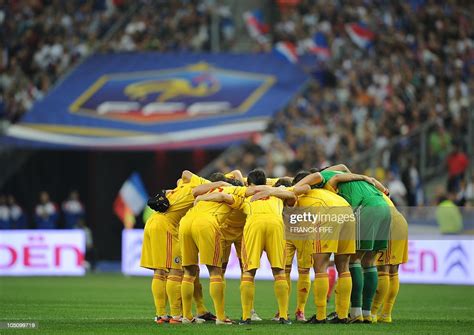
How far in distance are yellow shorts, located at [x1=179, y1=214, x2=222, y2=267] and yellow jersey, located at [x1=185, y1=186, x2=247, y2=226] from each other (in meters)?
0.09

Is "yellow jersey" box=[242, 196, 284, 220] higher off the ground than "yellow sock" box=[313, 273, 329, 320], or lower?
higher

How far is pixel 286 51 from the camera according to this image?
38906 mm

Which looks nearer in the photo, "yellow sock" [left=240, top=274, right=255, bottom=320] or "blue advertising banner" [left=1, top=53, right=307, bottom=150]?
"yellow sock" [left=240, top=274, right=255, bottom=320]

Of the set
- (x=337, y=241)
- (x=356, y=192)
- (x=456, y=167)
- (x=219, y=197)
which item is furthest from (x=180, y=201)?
(x=456, y=167)

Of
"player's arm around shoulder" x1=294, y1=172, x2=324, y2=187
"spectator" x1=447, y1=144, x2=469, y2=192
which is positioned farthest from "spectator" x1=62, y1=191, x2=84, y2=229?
"player's arm around shoulder" x1=294, y1=172, x2=324, y2=187

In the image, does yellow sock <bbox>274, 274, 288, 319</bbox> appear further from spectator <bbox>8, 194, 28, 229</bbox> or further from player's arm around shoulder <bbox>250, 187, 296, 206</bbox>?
spectator <bbox>8, 194, 28, 229</bbox>

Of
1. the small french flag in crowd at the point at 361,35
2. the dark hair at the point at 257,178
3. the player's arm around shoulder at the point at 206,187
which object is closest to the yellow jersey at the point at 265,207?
the dark hair at the point at 257,178

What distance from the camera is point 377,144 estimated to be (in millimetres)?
33625

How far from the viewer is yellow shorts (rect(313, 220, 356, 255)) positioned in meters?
17.1

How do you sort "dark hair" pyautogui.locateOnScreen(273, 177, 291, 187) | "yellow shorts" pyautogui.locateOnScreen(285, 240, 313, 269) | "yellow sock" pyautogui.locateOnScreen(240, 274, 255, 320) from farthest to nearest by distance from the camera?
"dark hair" pyautogui.locateOnScreen(273, 177, 291, 187)
"yellow shorts" pyautogui.locateOnScreen(285, 240, 313, 269)
"yellow sock" pyautogui.locateOnScreen(240, 274, 255, 320)

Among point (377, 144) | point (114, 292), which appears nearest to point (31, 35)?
point (377, 144)

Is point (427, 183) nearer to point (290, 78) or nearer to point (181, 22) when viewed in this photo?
point (290, 78)

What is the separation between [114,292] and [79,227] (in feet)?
34.2

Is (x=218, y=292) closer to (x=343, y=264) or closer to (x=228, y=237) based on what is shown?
(x=228, y=237)
